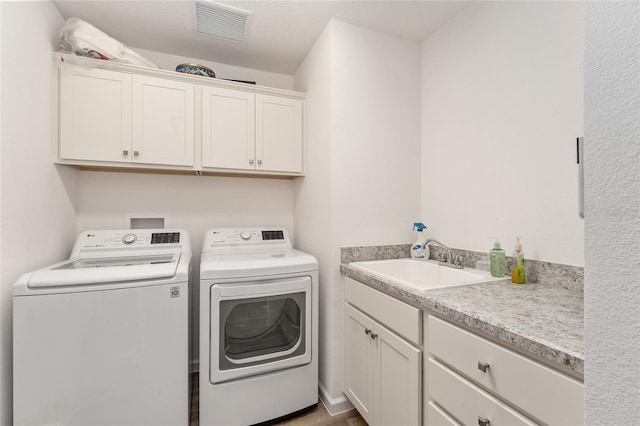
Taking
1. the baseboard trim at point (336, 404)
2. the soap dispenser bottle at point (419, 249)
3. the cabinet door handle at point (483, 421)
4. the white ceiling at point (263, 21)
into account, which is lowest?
the baseboard trim at point (336, 404)

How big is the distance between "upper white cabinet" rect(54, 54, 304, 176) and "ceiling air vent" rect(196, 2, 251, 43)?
32 centimetres

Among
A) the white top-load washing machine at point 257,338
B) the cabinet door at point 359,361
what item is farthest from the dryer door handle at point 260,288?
the cabinet door at point 359,361

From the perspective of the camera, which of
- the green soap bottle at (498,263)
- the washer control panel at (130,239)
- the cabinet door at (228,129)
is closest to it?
the green soap bottle at (498,263)

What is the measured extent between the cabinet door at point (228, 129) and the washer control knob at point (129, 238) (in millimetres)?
656

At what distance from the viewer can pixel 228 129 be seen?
80.8 inches

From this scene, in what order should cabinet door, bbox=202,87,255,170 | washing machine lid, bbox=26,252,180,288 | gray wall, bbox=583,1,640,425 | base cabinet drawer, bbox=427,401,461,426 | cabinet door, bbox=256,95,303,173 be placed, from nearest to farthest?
gray wall, bbox=583,1,640,425 < base cabinet drawer, bbox=427,401,461,426 < washing machine lid, bbox=26,252,180,288 < cabinet door, bbox=202,87,255,170 < cabinet door, bbox=256,95,303,173

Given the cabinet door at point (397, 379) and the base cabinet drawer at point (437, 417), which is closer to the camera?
the base cabinet drawer at point (437, 417)

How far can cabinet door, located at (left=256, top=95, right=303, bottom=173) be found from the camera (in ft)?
7.00

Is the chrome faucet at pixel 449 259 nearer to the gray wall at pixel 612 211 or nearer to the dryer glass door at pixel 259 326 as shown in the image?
the dryer glass door at pixel 259 326

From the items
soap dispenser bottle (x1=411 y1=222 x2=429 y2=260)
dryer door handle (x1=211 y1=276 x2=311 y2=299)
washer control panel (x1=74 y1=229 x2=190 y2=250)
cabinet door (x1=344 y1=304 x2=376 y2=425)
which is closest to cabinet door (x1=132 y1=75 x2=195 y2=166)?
washer control panel (x1=74 y1=229 x2=190 y2=250)

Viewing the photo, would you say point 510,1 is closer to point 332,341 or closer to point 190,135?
point 190,135

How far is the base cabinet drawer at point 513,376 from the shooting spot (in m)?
0.69

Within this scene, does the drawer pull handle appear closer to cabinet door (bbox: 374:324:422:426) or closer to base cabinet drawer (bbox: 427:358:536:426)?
base cabinet drawer (bbox: 427:358:536:426)

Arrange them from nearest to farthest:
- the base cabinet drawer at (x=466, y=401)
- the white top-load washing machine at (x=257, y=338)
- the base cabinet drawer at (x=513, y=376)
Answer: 1. the base cabinet drawer at (x=513, y=376)
2. the base cabinet drawer at (x=466, y=401)
3. the white top-load washing machine at (x=257, y=338)
